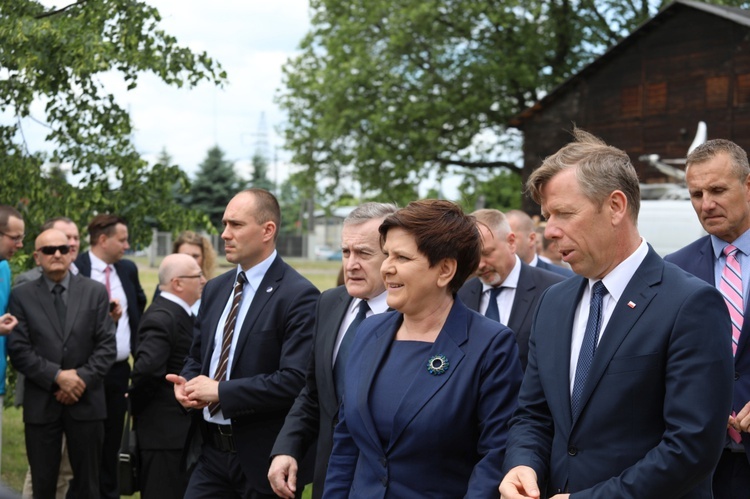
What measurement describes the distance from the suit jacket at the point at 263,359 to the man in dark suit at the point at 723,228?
7.03 ft

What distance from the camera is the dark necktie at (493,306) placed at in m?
6.36

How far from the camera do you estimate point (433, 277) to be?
3.85 m

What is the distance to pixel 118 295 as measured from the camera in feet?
29.9

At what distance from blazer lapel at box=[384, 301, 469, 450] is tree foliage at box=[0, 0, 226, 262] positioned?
622 centimetres

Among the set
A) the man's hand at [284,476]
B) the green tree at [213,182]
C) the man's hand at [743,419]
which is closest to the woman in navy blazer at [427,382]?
the man's hand at [284,476]

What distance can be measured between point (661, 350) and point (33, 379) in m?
5.73

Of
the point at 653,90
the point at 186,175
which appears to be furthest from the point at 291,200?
the point at 186,175

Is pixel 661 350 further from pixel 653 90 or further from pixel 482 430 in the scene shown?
pixel 653 90

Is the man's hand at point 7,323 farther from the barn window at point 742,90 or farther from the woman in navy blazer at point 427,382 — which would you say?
the barn window at point 742,90

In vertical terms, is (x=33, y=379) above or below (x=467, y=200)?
below

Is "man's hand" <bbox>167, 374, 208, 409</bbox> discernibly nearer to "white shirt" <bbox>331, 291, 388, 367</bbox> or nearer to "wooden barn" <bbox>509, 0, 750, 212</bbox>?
"white shirt" <bbox>331, 291, 388, 367</bbox>

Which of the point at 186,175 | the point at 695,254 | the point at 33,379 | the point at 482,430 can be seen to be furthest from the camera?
the point at 186,175

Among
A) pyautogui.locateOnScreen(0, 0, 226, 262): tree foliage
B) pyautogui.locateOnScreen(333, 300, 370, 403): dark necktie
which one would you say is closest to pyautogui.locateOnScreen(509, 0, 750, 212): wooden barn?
pyautogui.locateOnScreen(0, 0, 226, 262): tree foliage

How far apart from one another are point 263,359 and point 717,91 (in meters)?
26.0
